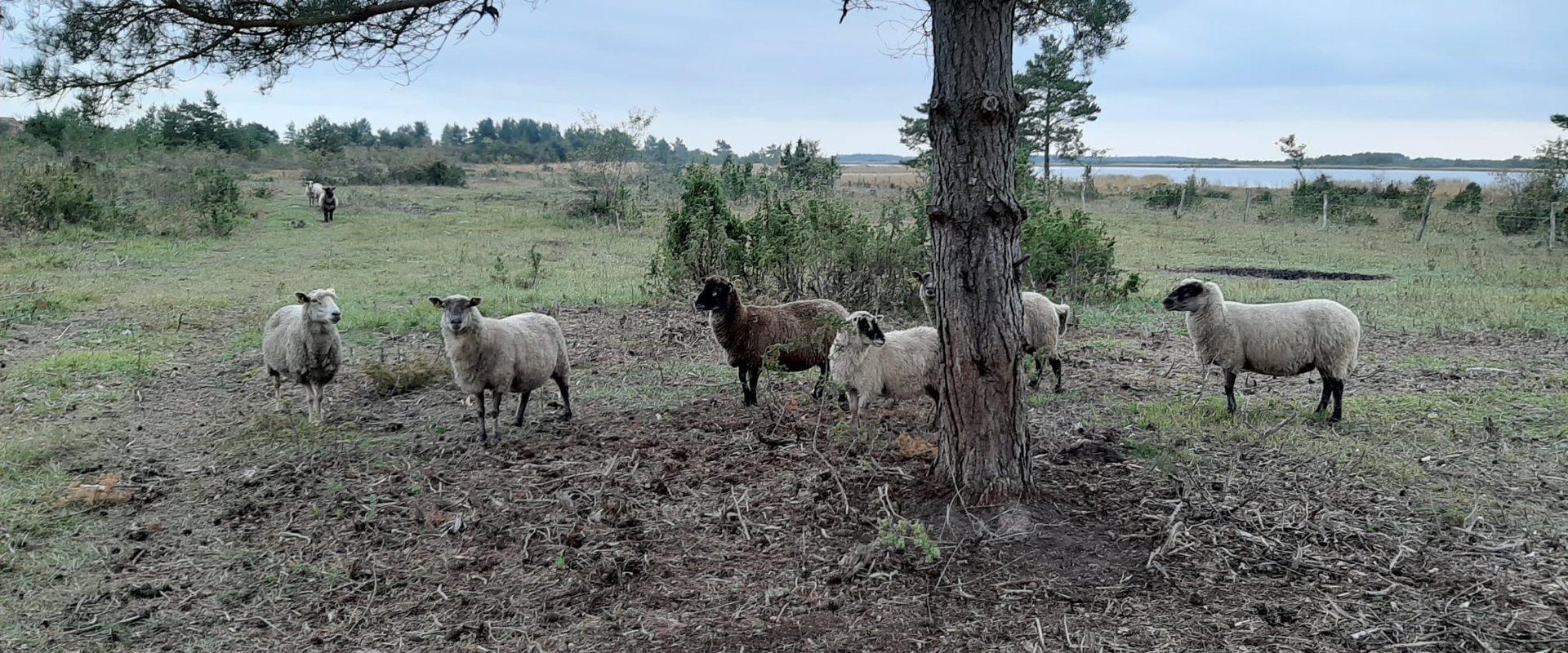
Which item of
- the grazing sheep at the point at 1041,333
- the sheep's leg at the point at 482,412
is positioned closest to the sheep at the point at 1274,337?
the grazing sheep at the point at 1041,333

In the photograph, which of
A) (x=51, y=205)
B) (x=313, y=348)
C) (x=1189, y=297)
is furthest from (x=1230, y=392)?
(x=51, y=205)

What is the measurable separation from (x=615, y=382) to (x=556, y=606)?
4355 mm

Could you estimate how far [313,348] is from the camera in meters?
7.25

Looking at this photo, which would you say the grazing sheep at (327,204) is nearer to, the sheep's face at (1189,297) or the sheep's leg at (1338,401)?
the sheep's face at (1189,297)

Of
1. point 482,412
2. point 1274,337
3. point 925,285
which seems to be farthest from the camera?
point 925,285

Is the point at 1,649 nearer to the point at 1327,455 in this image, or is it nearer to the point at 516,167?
the point at 1327,455

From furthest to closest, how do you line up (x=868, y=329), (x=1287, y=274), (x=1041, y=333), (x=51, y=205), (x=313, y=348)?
(x=51, y=205), (x=1287, y=274), (x=1041, y=333), (x=313, y=348), (x=868, y=329)

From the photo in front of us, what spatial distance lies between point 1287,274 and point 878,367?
12.7m

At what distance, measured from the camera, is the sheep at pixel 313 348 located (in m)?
7.28

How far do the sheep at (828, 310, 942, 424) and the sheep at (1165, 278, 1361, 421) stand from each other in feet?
7.69

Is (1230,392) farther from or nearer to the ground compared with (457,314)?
nearer to the ground

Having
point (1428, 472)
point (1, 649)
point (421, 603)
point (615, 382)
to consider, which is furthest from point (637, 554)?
point (1428, 472)

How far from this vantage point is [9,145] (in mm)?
24516

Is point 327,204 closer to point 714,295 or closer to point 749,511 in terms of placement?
point 714,295
